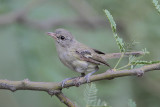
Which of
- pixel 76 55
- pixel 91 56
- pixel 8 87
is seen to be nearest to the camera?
pixel 8 87

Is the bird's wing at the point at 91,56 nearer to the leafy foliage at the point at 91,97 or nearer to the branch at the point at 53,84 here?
the branch at the point at 53,84

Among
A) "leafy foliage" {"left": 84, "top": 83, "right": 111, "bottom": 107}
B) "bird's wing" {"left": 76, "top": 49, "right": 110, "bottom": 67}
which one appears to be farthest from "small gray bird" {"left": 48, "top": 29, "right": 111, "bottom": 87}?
"leafy foliage" {"left": 84, "top": 83, "right": 111, "bottom": 107}

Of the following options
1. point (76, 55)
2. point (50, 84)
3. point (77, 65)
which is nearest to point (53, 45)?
point (76, 55)

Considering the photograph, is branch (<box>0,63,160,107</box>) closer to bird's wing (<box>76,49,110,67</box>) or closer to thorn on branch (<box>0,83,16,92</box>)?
thorn on branch (<box>0,83,16,92</box>)

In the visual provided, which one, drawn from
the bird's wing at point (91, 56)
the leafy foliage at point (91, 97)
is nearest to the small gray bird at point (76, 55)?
the bird's wing at point (91, 56)

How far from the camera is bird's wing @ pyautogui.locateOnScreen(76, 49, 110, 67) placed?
4260 millimetres

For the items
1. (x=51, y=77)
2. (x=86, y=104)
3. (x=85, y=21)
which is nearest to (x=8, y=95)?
(x=51, y=77)

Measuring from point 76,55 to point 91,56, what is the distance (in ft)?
0.91

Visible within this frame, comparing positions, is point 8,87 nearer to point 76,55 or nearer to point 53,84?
point 53,84

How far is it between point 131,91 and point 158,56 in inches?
29.5

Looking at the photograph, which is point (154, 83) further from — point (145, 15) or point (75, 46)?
point (75, 46)

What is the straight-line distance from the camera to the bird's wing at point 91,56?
426 centimetres

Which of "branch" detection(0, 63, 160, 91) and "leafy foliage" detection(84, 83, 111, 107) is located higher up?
"branch" detection(0, 63, 160, 91)

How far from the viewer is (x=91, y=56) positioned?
4426 millimetres
